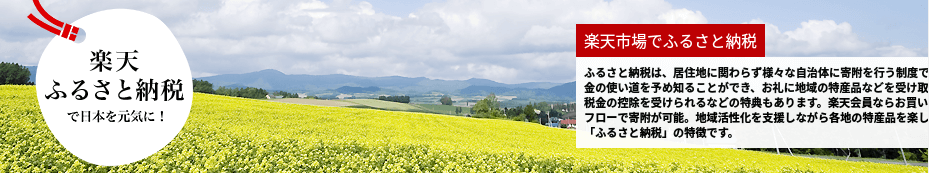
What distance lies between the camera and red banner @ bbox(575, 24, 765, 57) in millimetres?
11938

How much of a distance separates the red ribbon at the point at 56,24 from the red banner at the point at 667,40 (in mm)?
9998

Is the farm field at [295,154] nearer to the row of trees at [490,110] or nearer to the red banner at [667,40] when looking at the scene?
the red banner at [667,40]

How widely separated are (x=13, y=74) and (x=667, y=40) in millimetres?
85660

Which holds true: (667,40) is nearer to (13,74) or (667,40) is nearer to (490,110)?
(490,110)

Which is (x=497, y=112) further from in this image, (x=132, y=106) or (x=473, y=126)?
(x=132, y=106)

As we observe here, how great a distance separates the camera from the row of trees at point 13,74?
65875 millimetres

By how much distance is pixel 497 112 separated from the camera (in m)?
78.8

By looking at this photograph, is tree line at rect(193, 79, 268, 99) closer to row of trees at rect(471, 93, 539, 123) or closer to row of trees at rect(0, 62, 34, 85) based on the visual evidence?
row of trees at rect(0, 62, 34, 85)

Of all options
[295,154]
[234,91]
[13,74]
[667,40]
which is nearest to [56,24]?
[295,154]

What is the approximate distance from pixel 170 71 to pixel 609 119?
9432 millimetres

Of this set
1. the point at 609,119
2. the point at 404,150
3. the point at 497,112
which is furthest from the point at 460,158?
the point at 497,112

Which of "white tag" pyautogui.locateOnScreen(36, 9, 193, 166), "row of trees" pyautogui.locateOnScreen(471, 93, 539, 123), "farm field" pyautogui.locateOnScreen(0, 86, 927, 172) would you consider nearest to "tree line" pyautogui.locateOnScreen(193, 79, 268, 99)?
"row of trees" pyautogui.locateOnScreen(471, 93, 539, 123)

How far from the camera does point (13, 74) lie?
67.0 metres

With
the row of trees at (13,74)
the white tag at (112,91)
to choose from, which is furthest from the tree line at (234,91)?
the white tag at (112,91)
